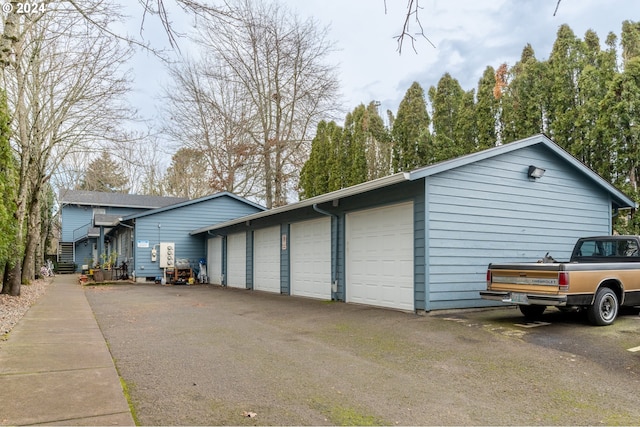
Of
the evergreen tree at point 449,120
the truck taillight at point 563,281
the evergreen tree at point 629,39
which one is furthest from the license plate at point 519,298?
the evergreen tree at point 629,39

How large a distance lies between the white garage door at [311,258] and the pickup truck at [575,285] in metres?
4.98

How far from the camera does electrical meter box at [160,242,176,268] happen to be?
20.8 m

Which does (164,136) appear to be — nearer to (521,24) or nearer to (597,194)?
(597,194)

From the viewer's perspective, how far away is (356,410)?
3568mm

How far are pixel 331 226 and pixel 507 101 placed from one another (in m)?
7.86

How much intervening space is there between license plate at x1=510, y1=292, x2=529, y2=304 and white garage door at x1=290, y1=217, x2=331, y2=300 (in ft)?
17.4

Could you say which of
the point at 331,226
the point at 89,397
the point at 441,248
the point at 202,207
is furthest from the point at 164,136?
the point at 89,397

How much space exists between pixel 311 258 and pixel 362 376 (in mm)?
7977

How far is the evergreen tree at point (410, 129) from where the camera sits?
57.3 feet

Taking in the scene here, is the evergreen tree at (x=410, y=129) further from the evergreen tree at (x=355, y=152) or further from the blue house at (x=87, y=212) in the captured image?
the blue house at (x=87, y=212)

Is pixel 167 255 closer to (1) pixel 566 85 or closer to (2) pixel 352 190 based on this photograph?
(2) pixel 352 190

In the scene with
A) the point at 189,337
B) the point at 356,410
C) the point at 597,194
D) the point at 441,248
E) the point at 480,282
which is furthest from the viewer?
the point at 597,194

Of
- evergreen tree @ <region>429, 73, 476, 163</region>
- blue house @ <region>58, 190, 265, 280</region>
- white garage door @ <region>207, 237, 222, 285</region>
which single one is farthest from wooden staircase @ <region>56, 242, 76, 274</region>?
evergreen tree @ <region>429, 73, 476, 163</region>

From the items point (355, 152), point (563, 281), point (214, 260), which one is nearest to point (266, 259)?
point (214, 260)
